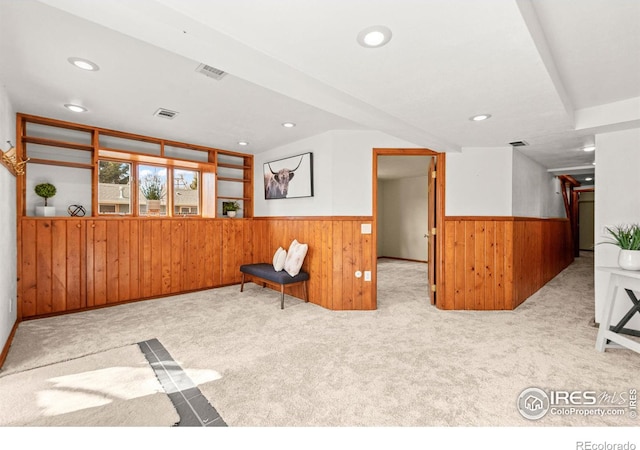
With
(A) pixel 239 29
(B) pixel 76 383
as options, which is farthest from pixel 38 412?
(A) pixel 239 29

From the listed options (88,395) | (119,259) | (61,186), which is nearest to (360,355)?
(88,395)

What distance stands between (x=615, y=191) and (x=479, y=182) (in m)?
1.34

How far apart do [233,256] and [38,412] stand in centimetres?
349

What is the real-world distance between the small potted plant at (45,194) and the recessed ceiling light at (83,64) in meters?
2.02

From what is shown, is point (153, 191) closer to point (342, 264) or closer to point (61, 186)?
point (61, 186)

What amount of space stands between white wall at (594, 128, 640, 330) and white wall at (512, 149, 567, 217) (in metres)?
0.85

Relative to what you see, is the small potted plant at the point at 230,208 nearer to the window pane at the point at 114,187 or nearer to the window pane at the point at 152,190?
the window pane at the point at 152,190

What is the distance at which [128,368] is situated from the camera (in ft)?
7.74

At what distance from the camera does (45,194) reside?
11.6 feet

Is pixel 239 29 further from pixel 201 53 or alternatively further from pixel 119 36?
pixel 119 36

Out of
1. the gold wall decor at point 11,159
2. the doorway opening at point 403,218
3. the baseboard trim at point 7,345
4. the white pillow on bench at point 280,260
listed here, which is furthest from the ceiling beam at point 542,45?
the baseboard trim at point 7,345

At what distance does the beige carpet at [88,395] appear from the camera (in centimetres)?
175

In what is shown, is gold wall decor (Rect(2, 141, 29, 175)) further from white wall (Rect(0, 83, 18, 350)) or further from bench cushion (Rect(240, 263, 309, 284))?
bench cushion (Rect(240, 263, 309, 284))

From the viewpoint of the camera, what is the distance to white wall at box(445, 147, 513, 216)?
394cm
